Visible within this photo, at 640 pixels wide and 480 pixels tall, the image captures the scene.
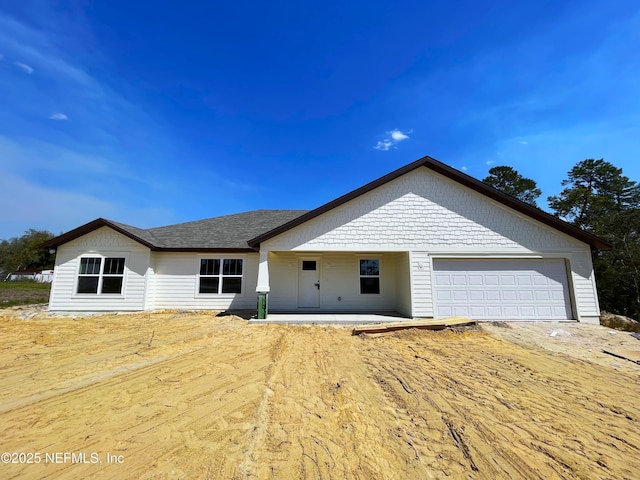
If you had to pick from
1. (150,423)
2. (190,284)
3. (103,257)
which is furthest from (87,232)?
(150,423)

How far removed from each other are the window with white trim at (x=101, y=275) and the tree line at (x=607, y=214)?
249 cm

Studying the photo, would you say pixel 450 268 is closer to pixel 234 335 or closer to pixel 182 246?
pixel 234 335

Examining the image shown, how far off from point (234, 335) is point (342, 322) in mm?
3688

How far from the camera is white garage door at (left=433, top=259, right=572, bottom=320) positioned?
10.0m

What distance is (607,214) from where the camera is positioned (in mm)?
21109

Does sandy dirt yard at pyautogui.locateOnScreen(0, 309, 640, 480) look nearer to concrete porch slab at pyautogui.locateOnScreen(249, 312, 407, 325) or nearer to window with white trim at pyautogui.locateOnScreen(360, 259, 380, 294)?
concrete porch slab at pyautogui.locateOnScreen(249, 312, 407, 325)

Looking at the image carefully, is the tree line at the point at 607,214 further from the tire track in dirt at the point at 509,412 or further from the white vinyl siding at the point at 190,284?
the tire track in dirt at the point at 509,412

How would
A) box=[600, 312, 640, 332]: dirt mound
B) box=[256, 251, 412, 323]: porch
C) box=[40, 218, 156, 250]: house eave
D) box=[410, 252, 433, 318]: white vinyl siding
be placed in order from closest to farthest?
box=[600, 312, 640, 332]: dirt mound → box=[410, 252, 433, 318]: white vinyl siding → box=[40, 218, 156, 250]: house eave → box=[256, 251, 412, 323]: porch

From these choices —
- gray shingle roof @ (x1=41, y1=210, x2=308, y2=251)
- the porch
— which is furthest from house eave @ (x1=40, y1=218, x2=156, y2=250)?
the porch

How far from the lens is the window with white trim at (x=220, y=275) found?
1252cm

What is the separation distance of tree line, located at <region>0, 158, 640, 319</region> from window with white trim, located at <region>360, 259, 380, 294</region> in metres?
8.70

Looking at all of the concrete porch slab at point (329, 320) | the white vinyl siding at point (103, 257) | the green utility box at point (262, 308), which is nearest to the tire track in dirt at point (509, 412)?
the concrete porch slab at point (329, 320)

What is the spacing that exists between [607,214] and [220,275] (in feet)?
93.4

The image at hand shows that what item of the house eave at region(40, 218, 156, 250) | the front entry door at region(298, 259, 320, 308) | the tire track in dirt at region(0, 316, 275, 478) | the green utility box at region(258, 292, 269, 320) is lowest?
the tire track in dirt at region(0, 316, 275, 478)
